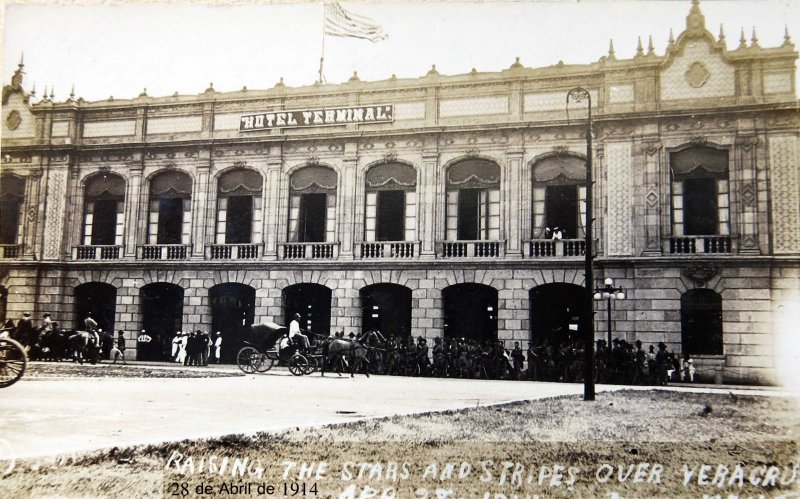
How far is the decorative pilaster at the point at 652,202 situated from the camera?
14219 millimetres

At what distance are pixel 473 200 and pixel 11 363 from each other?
11.0 metres

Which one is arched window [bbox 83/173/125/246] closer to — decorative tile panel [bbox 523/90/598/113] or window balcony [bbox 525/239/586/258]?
window balcony [bbox 525/239/586/258]

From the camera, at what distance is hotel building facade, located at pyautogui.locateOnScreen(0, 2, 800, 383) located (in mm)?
11023

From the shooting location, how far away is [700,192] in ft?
→ 43.9

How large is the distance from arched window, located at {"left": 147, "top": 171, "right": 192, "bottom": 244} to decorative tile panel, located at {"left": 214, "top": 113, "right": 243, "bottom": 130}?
4.67ft

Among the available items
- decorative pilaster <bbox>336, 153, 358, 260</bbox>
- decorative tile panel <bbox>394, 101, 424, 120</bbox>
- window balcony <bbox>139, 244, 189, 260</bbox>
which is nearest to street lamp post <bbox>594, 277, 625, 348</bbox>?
decorative pilaster <bbox>336, 153, 358, 260</bbox>

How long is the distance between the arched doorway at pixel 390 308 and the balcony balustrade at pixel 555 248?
130 inches

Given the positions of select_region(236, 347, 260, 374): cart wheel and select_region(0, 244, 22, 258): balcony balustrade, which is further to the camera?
select_region(236, 347, 260, 374): cart wheel

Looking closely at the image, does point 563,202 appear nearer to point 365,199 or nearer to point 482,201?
point 482,201

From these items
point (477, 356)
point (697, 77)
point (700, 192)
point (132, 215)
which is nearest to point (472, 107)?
point (697, 77)

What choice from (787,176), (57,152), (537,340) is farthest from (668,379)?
(57,152)

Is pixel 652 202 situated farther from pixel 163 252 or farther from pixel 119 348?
pixel 119 348

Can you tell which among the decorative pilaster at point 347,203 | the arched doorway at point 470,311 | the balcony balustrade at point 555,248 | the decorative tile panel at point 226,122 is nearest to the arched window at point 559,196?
the balcony balustrade at point 555,248

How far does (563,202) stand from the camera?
15719 mm
